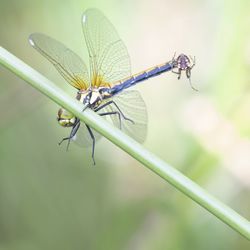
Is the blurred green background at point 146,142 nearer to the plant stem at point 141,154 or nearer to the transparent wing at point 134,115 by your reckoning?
the transparent wing at point 134,115

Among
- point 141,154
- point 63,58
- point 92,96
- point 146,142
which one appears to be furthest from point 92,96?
point 146,142

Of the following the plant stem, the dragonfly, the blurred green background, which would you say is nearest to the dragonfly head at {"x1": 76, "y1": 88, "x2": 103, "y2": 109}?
the dragonfly

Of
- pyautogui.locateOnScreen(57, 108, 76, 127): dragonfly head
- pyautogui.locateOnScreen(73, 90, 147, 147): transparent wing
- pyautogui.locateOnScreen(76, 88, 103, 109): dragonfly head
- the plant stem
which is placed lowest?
the plant stem

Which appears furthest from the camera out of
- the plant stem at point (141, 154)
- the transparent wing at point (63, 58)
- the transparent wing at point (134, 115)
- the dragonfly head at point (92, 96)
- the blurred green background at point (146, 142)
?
the blurred green background at point (146, 142)

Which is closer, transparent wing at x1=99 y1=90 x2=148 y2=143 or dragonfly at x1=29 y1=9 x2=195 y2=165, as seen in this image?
dragonfly at x1=29 y1=9 x2=195 y2=165

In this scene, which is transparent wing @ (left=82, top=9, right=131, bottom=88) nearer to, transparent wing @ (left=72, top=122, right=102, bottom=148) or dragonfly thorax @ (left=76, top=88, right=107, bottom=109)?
dragonfly thorax @ (left=76, top=88, right=107, bottom=109)

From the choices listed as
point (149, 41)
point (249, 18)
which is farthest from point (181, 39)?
point (249, 18)

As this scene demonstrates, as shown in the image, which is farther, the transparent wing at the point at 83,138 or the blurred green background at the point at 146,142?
the blurred green background at the point at 146,142

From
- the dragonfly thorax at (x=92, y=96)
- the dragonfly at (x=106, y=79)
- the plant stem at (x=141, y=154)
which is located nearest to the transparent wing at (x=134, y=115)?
the dragonfly at (x=106, y=79)
